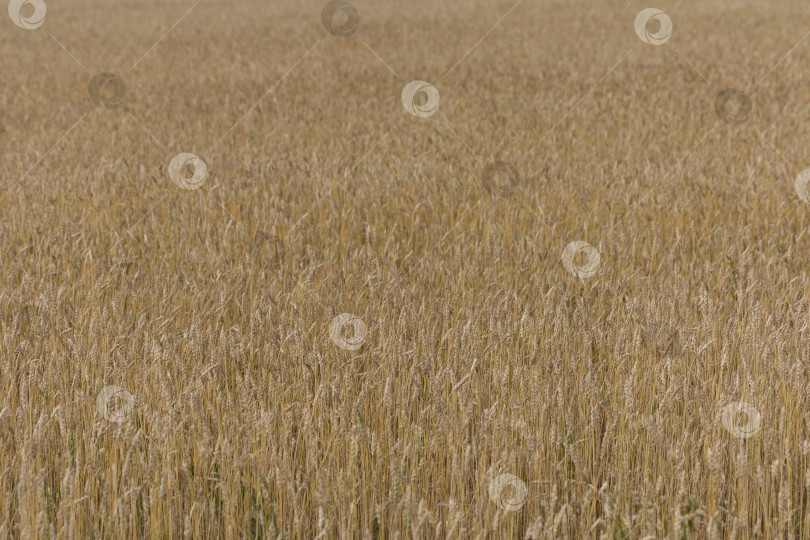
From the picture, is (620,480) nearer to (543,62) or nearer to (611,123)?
(611,123)

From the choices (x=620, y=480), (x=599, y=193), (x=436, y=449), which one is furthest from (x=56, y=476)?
(x=599, y=193)

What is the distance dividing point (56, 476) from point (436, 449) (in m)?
0.99
